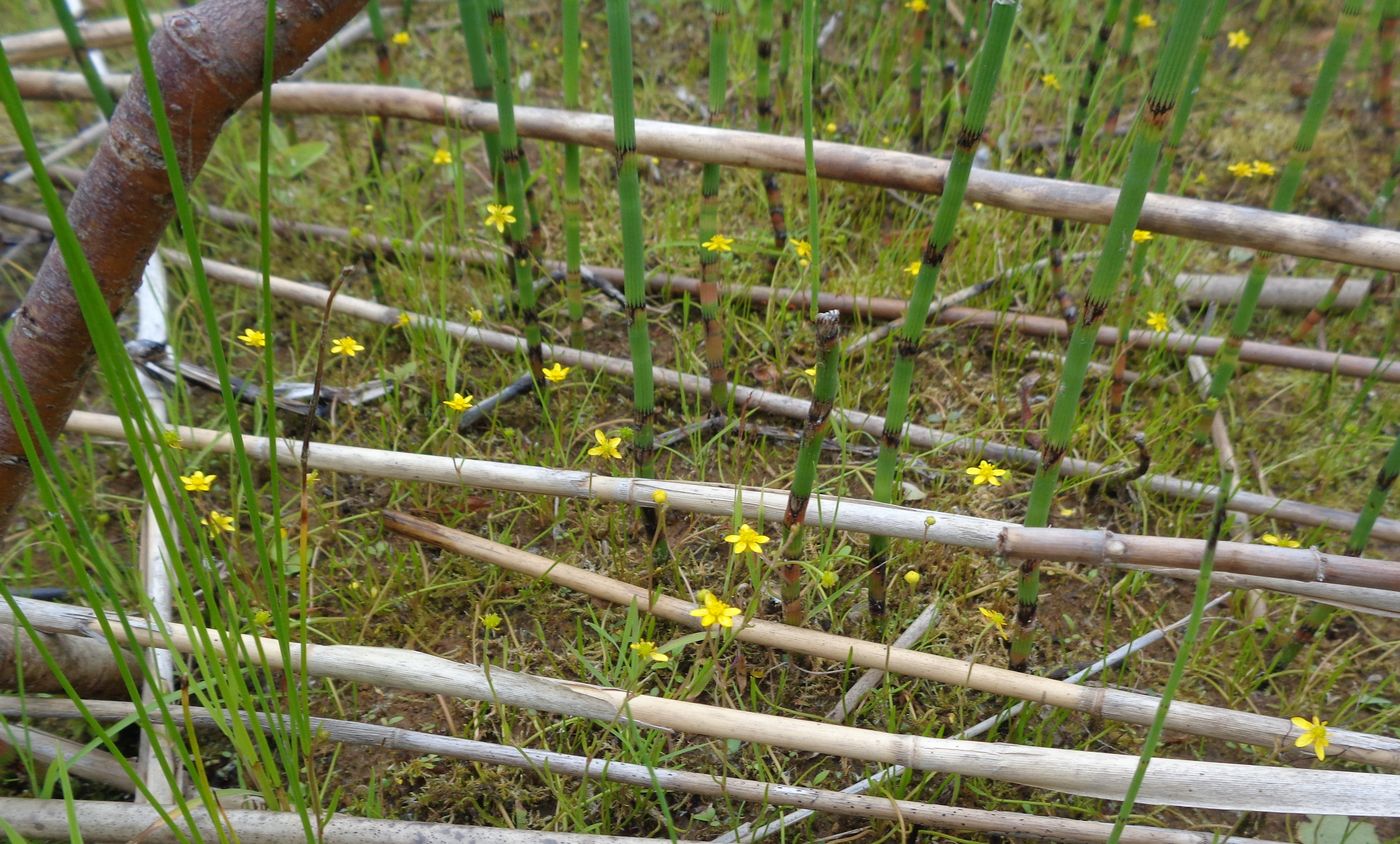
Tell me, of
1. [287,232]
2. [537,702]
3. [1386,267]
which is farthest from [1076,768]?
[287,232]

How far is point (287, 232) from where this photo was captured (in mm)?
2479

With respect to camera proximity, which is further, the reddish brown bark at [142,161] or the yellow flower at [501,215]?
the yellow flower at [501,215]

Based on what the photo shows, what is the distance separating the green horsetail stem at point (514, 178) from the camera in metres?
1.86

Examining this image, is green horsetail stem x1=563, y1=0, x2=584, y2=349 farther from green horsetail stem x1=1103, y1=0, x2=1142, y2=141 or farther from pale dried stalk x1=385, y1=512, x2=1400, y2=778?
green horsetail stem x1=1103, y1=0, x2=1142, y2=141

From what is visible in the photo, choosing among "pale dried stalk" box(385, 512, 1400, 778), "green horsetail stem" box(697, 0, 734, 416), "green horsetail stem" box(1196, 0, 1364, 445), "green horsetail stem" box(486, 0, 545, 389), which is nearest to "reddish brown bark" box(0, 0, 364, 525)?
"green horsetail stem" box(486, 0, 545, 389)

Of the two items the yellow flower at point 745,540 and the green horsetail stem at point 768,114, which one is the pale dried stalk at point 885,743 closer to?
the yellow flower at point 745,540

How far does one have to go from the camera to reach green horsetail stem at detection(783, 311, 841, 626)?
1.23m

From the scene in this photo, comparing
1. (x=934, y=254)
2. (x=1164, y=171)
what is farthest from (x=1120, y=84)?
(x=934, y=254)

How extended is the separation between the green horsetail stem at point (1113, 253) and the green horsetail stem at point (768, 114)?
1.03m

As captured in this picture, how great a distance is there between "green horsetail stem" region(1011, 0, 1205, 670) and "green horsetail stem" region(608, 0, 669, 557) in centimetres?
63

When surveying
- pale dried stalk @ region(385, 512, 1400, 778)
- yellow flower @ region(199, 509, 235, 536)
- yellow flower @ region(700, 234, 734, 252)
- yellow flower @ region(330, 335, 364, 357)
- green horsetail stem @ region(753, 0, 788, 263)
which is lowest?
pale dried stalk @ region(385, 512, 1400, 778)

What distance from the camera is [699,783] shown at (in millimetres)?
1446

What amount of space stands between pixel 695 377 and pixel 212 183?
1636 mm

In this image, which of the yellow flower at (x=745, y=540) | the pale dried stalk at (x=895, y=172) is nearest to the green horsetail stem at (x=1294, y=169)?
the pale dried stalk at (x=895, y=172)
